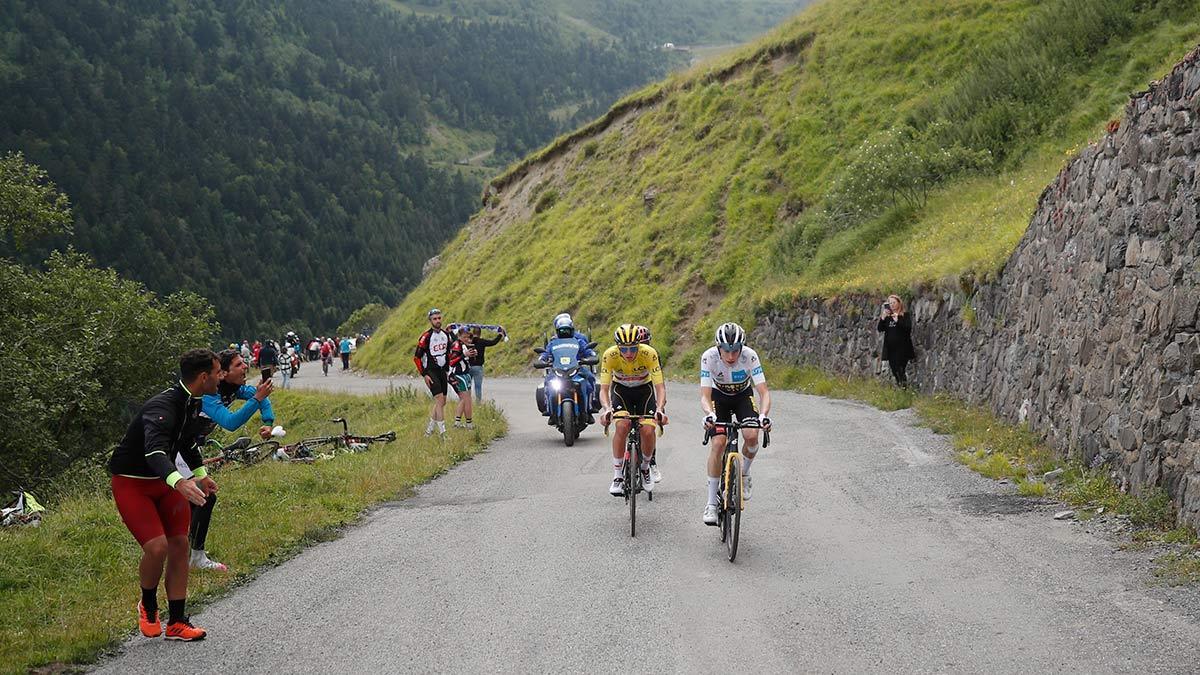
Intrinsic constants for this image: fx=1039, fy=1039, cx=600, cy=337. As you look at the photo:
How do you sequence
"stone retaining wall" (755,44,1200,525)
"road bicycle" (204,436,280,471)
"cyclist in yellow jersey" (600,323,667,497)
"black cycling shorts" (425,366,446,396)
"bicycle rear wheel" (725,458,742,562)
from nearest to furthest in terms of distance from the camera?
"bicycle rear wheel" (725,458,742,562)
"stone retaining wall" (755,44,1200,525)
"cyclist in yellow jersey" (600,323,667,497)
"road bicycle" (204,436,280,471)
"black cycling shorts" (425,366,446,396)

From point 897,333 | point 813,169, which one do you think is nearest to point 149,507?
point 897,333

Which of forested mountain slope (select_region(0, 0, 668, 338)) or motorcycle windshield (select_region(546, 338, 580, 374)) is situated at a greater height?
forested mountain slope (select_region(0, 0, 668, 338))

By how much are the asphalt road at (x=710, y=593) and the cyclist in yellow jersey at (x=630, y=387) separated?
1.83 ft

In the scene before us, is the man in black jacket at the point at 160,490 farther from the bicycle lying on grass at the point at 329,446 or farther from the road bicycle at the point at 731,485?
the bicycle lying on grass at the point at 329,446

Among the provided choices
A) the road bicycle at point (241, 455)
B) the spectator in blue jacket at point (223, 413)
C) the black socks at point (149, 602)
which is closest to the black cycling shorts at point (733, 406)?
the spectator in blue jacket at point (223, 413)

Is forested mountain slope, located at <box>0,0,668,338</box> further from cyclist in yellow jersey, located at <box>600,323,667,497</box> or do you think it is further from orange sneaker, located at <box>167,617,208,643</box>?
orange sneaker, located at <box>167,617,208,643</box>

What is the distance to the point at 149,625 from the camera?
6531 millimetres

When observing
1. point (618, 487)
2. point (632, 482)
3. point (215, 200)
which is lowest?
point (618, 487)

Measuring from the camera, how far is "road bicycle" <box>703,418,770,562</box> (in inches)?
316

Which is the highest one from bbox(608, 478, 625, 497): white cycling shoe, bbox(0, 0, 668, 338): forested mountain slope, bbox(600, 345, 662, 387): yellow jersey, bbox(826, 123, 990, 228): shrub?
bbox(0, 0, 668, 338): forested mountain slope

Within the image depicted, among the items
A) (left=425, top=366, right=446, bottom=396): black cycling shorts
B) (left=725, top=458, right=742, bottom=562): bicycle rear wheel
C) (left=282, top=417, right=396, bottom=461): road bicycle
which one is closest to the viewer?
(left=725, top=458, right=742, bottom=562): bicycle rear wheel

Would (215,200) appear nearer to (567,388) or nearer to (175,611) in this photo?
(567,388)

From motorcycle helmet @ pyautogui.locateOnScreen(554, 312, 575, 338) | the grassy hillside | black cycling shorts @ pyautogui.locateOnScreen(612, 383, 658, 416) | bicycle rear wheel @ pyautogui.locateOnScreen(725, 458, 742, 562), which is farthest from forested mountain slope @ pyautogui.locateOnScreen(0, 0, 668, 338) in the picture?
bicycle rear wheel @ pyautogui.locateOnScreen(725, 458, 742, 562)

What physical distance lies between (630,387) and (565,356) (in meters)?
5.85
